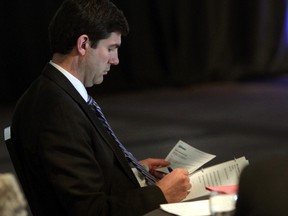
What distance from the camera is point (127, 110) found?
289 inches

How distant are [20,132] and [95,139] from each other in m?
0.23

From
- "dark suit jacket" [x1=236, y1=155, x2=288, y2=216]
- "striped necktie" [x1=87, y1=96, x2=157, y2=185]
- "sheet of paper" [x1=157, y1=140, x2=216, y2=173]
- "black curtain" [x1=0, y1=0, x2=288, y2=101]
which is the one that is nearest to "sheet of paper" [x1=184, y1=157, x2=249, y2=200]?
"sheet of paper" [x1=157, y1=140, x2=216, y2=173]

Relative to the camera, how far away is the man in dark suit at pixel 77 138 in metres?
1.73

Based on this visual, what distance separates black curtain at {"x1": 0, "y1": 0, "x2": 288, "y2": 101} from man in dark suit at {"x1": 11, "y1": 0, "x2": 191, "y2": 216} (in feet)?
20.2

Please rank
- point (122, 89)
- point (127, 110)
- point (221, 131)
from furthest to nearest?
point (122, 89), point (127, 110), point (221, 131)

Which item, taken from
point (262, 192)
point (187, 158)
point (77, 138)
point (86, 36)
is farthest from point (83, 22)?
point (262, 192)

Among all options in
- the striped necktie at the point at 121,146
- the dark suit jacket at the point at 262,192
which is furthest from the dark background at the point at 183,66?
the dark suit jacket at the point at 262,192

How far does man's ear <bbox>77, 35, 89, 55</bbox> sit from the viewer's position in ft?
6.14

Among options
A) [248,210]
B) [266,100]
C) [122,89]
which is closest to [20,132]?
[248,210]

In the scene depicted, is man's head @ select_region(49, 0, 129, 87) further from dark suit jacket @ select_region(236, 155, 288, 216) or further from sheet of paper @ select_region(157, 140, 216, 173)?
dark suit jacket @ select_region(236, 155, 288, 216)

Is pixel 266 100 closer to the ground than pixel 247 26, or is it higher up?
closer to the ground

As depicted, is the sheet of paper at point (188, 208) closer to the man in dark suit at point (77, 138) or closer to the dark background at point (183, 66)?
the man in dark suit at point (77, 138)

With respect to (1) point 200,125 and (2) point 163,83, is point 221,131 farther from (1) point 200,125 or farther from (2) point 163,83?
(2) point 163,83

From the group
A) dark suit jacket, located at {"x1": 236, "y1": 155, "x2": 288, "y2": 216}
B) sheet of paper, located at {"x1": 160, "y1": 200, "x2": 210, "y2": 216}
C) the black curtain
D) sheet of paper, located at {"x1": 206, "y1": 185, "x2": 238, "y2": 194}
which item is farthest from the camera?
the black curtain
